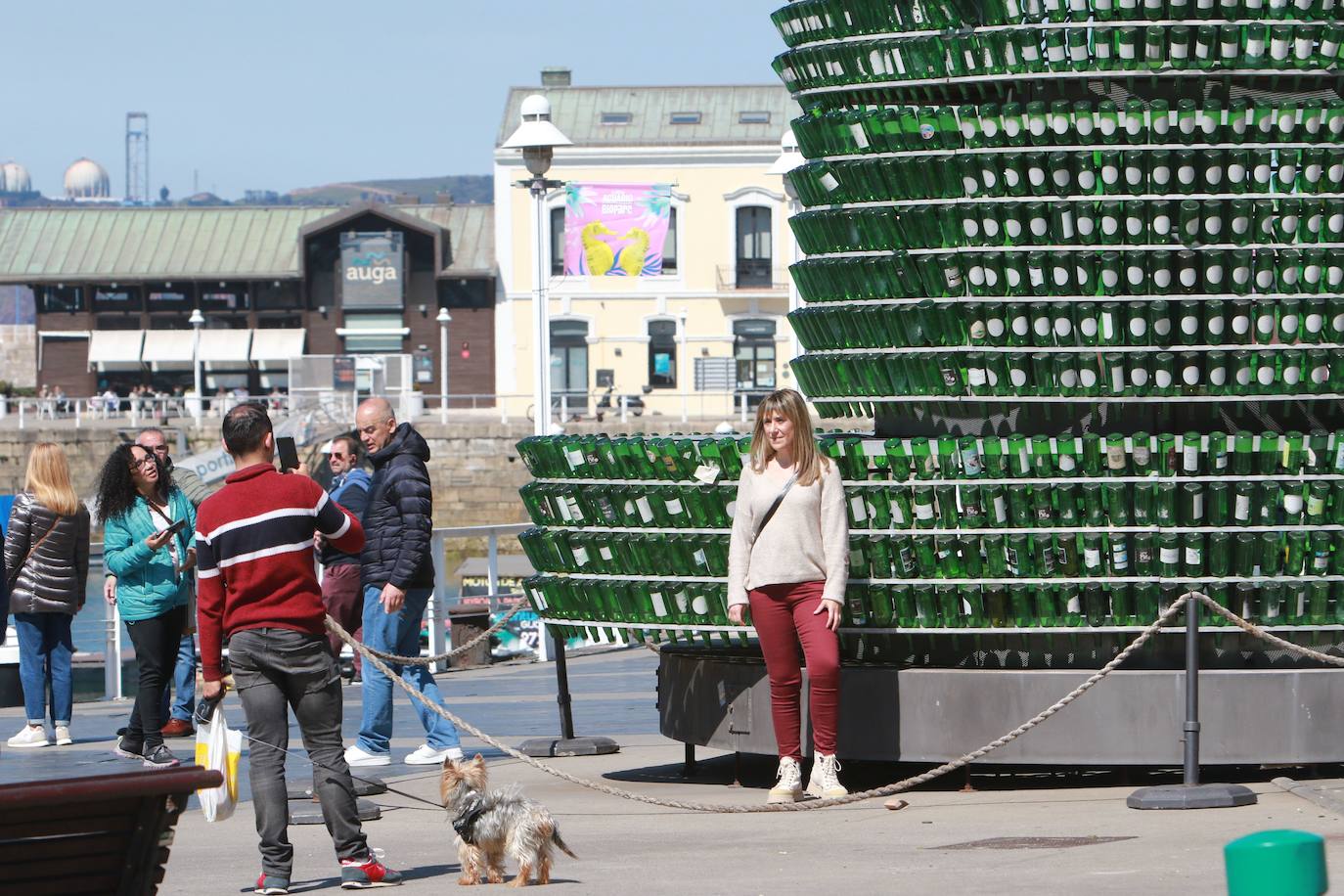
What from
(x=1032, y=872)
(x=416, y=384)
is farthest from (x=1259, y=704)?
(x=416, y=384)

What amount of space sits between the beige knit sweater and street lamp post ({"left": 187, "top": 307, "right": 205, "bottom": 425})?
5587cm

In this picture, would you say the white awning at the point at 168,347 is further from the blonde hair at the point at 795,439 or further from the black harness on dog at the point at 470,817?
the black harness on dog at the point at 470,817

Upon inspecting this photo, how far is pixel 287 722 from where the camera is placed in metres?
8.10

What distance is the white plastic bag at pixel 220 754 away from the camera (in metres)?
8.00

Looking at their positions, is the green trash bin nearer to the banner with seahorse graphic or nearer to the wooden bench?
the wooden bench

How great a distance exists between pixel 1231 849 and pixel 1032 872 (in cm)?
397

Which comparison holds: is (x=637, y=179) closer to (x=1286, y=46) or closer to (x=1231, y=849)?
(x=1286, y=46)

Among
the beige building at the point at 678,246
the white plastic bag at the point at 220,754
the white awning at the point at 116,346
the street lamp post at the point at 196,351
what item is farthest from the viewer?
the white awning at the point at 116,346

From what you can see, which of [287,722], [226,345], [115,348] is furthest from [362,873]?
[115,348]

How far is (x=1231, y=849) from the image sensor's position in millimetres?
3969

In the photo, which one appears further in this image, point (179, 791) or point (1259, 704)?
point (1259, 704)

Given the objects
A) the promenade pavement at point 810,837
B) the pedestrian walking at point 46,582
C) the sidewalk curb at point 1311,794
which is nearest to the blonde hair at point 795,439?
the promenade pavement at point 810,837

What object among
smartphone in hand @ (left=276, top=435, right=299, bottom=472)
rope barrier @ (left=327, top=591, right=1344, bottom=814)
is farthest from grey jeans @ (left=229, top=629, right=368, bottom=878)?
smartphone in hand @ (left=276, top=435, right=299, bottom=472)

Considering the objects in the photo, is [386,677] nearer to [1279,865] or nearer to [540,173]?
[1279,865]
